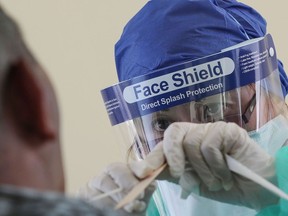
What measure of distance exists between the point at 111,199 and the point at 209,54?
0.53 metres

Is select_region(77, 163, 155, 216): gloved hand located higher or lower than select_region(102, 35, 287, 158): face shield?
higher

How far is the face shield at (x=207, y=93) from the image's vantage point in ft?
3.84

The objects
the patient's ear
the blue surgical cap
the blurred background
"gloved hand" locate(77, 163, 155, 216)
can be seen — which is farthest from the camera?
the blurred background

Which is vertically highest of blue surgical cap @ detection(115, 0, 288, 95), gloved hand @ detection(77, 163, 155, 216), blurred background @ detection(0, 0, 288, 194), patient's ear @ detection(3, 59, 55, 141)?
patient's ear @ detection(3, 59, 55, 141)

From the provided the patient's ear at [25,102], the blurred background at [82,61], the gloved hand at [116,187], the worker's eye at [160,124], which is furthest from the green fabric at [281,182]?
the blurred background at [82,61]

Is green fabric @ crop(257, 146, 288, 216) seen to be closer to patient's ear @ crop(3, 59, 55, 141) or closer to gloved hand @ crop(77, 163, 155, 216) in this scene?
gloved hand @ crop(77, 163, 155, 216)

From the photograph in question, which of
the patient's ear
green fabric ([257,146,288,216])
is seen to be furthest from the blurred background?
the patient's ear

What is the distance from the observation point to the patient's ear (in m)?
0.42

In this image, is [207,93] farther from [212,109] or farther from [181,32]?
[181,32]

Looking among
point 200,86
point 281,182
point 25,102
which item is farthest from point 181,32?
point 25,102

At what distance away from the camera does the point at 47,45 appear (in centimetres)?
170

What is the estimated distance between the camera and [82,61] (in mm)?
1724

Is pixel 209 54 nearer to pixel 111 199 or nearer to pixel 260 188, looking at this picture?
pixel 260 188

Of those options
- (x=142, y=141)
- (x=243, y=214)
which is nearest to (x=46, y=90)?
(x=243, y=214)
